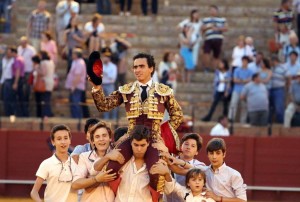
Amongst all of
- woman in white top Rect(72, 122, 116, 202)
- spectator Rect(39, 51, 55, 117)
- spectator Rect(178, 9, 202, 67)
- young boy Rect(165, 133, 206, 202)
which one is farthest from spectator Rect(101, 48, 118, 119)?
woman in white top Rect(72, 122, 116, 202)

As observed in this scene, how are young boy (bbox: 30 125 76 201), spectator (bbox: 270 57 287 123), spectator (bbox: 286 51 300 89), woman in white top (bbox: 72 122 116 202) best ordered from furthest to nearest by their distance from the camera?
1. spectator (bbox: 286 51 300 89)
2. spectator (bbox: 270 57 287 123)
3. young boy (bbox: 30 125 76 201)
4. woman in white top (bbox: 72 122 116 202)

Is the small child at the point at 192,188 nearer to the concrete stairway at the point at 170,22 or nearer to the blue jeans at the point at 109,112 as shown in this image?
the blue jeans at the point at 109,112

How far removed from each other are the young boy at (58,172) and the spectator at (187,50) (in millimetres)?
9891

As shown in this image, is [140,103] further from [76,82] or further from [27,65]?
[27,65]

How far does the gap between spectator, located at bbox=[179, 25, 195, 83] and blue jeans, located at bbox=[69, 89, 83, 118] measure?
195cm

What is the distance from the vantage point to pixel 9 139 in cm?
1919

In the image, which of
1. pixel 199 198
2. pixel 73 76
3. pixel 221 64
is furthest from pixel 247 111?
pixel 199 198

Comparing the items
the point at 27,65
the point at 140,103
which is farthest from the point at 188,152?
the point at 27,65

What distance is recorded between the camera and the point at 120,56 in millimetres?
20094

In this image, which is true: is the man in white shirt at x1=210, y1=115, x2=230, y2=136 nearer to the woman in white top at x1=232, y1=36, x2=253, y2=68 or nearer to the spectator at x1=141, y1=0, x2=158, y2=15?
the woman in white top at x1=232, y1=36, x2=253, y2=68

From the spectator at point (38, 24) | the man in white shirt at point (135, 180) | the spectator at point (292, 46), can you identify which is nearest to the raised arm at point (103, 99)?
the man in white shirt at point (135, 180)

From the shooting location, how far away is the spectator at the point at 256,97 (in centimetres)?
1922

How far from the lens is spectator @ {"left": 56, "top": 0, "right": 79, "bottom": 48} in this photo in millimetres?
20812

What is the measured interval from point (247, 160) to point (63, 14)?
392 centimetres
